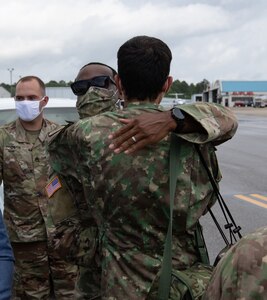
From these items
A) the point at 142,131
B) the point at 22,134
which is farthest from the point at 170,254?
the point at 22,134

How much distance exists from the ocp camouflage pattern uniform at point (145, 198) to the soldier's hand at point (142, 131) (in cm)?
7

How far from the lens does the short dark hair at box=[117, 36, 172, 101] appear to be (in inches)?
76.5

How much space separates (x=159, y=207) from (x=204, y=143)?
0.97 feet

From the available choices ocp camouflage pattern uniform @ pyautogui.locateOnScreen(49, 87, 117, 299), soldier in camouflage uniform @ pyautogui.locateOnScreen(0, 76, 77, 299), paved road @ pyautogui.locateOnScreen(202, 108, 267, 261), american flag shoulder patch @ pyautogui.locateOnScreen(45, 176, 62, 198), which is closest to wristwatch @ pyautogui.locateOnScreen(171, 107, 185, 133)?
ocp camouflage pattern uniform @ pyautogui.locateOnScreen(49, 87, 117, 299)

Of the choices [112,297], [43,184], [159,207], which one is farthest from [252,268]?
[43,184]

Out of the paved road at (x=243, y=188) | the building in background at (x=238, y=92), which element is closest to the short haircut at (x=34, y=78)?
the paved road at (x=243, y=188)

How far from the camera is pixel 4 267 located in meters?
1.86

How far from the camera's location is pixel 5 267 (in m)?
1.86

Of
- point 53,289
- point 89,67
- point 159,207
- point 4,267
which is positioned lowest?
point 53,289

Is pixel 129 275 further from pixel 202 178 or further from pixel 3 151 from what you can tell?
pixel 3 151

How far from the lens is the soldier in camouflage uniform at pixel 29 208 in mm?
3639

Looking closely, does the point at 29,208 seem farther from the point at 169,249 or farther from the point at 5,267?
the point at 169,249

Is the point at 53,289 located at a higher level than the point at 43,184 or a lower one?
lower

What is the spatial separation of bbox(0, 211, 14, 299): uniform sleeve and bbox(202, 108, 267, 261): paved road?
3.72 m
